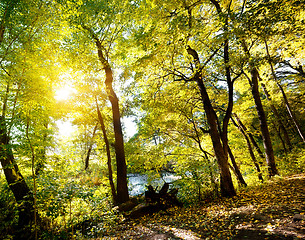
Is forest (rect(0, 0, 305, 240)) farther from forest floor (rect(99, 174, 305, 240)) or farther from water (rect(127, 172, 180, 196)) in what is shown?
water (rect(127, 172, 180, 196))

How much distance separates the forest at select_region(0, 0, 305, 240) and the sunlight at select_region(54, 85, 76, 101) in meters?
0.05

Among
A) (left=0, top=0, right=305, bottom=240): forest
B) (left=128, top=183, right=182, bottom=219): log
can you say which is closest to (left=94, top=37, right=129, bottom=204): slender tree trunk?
(left=0, top=0, right=305, bottom=240): forest

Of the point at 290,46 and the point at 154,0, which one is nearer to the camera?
the point at 154,0

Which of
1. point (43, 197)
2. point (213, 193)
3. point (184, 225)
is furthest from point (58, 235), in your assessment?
point (213, 193)

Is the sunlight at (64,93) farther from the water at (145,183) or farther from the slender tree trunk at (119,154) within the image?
the water at (145,183)

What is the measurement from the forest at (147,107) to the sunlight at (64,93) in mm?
50

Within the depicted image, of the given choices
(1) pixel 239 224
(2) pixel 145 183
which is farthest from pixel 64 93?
(2) pixel 145 183

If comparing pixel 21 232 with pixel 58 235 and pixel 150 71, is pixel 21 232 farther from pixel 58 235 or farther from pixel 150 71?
pixel 150 71

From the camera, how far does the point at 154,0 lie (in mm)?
5250

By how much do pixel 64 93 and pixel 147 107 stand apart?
4.20 m

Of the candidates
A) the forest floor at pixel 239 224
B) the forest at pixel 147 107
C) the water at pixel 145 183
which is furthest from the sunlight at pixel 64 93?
the forest floor at pixel 239 224

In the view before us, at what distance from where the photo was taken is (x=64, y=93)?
7.17 metres

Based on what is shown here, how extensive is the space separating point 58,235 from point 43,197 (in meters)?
1.60

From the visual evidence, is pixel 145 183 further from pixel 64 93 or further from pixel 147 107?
pixel 64 93
